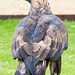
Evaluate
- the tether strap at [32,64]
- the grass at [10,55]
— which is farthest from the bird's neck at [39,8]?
the grass at [10,55]

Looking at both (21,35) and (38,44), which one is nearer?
(38,44)

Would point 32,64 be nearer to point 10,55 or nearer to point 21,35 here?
point 21,35

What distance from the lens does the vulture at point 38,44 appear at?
5.90 meters

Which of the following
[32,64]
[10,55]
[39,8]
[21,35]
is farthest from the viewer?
[10,55]

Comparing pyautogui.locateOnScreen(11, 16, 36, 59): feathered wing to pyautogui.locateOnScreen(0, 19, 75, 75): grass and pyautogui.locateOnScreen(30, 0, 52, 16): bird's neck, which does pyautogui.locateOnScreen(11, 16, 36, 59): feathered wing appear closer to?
pyautogui.locateOnScreen(30, 0, 52, 16): bird's neck

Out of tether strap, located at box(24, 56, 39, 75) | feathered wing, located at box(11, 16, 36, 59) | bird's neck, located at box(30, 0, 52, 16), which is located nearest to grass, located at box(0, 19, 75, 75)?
bird's neck, located at box(30, 0, 52, 16)

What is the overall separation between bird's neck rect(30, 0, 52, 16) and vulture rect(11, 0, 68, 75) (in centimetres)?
37

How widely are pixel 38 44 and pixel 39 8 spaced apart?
1727mm

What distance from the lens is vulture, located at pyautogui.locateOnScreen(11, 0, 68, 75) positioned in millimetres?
5902

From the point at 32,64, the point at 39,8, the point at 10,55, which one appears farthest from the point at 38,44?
the point at 10,55

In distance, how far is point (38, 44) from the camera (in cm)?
596

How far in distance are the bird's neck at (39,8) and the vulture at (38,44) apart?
368 mm

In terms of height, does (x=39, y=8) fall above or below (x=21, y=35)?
above

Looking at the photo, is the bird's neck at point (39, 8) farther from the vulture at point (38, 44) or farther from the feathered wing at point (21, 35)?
the feathered wing at point (21, 35)
